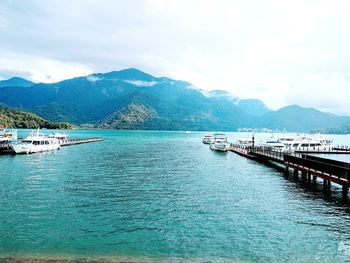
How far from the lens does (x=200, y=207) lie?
28.1 metres

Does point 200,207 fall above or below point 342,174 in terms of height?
below

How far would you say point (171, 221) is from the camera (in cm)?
2366

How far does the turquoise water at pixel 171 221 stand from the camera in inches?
714

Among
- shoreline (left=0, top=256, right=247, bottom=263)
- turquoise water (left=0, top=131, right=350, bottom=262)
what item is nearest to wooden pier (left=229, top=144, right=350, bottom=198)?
turquoise water (left=0, top=131, right=350, bottom=262)

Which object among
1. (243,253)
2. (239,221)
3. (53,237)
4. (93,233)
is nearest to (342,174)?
(239,221)

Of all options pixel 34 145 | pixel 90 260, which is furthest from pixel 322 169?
pixel 34 145

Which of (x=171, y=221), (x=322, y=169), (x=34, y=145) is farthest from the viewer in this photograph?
(x=34, y=145)

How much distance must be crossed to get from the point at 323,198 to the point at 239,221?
1352 cm

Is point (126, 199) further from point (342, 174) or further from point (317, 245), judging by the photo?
point (342, 174)

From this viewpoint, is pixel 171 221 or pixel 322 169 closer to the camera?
pixel 171 221

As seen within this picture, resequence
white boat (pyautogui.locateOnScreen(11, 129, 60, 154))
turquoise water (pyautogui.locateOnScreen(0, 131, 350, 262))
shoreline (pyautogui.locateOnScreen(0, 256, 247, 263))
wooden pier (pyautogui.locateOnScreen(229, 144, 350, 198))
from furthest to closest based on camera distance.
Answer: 1. white boat (pyautogui.locateOnScreen(11, 129, 60, 154))
2. wooden pier (pyautogui.locateOnScreen(229, 144, 350, 198))
3. turquoise water (pyautogui.locateOnScreen(0, 131, 350, 262))
4. shoreline (pyautogui.locateOnScreen(0, 256, 247, 263))

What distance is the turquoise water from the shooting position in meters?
18.1

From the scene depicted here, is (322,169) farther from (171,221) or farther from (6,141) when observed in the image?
(6,141)

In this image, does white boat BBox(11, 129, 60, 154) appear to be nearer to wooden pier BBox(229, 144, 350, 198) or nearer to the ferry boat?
the ferry boat
